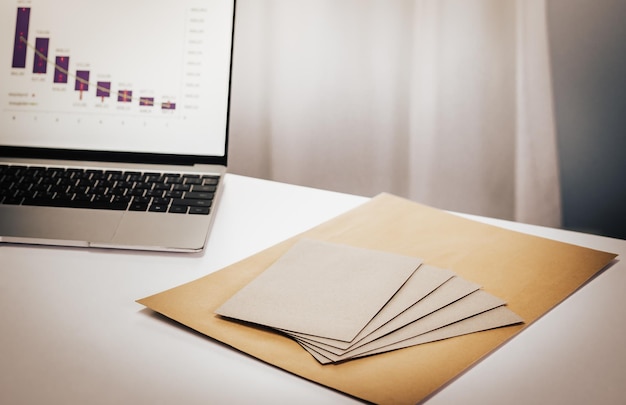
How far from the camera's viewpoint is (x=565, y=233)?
885mm

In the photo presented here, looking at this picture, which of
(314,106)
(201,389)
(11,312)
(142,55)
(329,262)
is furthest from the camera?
(314,106)

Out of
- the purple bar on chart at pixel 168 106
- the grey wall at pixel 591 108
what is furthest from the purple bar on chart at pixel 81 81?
the grey wall at pixel 591 108

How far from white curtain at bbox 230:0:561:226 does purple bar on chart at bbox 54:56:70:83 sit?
699mm

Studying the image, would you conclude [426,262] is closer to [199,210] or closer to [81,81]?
[199,210]

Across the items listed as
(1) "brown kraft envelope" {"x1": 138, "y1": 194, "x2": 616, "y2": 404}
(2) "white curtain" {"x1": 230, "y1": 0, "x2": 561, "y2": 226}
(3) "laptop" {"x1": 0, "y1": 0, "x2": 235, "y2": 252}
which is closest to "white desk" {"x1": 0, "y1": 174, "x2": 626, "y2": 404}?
(1) "brown kraft envelope" {"x1": 138, "y1": 194, "x2": 616, "y2": 404}

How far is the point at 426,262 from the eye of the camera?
0.76 m

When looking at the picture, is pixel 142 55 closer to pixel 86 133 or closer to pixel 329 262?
pixel 86 133

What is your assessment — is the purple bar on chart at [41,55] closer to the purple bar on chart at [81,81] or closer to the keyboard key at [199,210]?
the purple bar on chart at [81,81]

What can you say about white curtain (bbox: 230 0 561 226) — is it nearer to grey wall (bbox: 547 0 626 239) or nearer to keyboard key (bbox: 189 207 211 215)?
grey wall (bbox: 547 0 626 239)

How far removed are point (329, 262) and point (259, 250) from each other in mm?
113

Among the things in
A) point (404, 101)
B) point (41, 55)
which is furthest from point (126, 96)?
point (404, 101)

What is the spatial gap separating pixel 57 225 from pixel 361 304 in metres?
0.41

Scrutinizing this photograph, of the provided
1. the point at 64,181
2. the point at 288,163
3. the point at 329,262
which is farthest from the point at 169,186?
the point at 288,163

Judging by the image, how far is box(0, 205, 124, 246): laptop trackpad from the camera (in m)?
0.79
